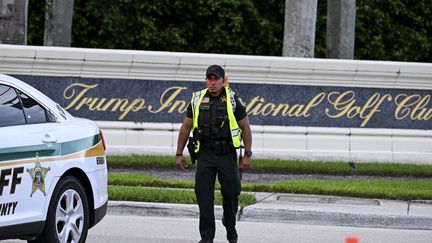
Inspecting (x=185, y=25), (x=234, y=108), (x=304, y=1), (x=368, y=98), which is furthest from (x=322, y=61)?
(x=185, y=25)

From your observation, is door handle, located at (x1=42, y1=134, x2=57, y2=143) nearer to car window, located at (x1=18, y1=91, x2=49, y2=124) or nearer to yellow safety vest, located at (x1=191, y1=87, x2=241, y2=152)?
car window, located at (x1=18, y1=91, x2=49, y2=124)

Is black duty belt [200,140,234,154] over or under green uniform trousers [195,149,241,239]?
over

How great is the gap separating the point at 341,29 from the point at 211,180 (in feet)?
44.8

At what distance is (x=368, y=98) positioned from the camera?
56.6 feet

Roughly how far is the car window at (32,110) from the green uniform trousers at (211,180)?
1498 millimetres

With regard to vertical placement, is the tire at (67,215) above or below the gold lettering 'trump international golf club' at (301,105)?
below

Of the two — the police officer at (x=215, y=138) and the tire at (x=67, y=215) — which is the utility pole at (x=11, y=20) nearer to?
the police officer at (x=215, y=138)

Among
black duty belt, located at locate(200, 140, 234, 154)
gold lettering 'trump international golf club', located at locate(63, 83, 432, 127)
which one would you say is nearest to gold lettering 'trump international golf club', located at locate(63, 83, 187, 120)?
gold lettering 'trump international golf club', located at locate(63, 83, 432, 127)

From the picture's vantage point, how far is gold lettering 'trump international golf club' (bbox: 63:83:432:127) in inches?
667

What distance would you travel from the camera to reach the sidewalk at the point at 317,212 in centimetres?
1195

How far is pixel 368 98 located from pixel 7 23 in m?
6.26

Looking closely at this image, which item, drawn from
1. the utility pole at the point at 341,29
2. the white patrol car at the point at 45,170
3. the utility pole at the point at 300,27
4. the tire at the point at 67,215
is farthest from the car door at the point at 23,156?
the utility pole at the point at 341,29

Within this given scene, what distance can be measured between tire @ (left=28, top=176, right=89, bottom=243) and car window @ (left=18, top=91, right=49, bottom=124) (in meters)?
0.52

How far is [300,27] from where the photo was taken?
63.4 ft
